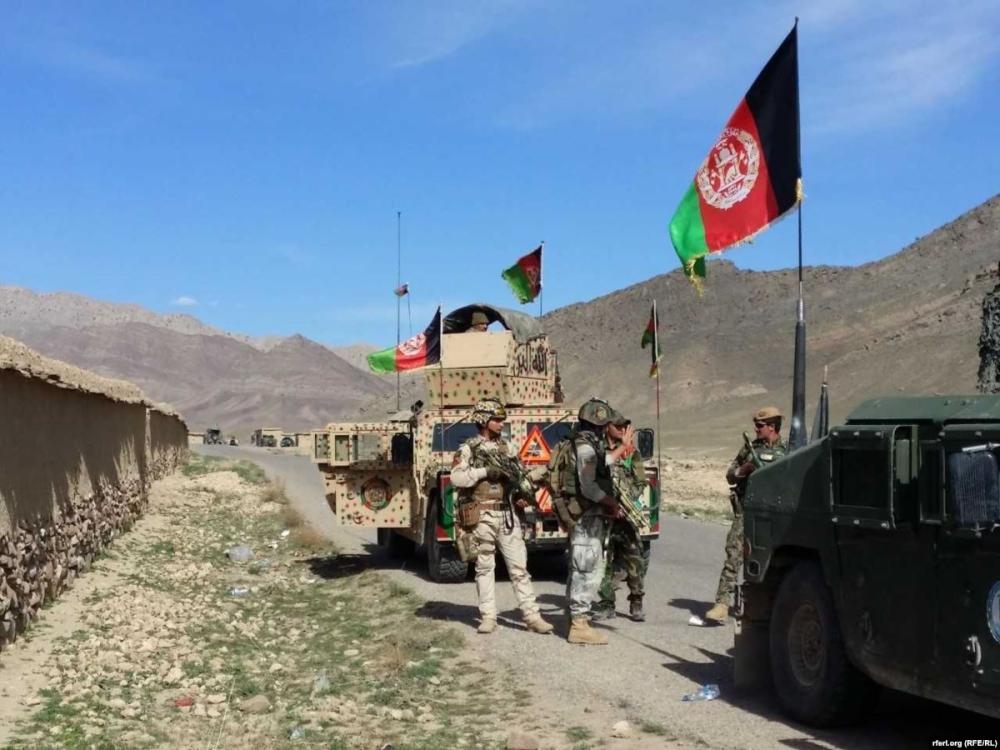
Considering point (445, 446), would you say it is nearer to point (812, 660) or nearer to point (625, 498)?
point (625, 498)

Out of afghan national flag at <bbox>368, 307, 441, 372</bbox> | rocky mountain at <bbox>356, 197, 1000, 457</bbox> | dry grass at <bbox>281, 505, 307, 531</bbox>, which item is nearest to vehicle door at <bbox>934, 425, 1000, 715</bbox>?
afghan national flag at <bbox>368, 307, 441, 372</bbox>

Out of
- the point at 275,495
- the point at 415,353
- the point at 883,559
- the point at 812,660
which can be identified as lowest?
the point at 275,495

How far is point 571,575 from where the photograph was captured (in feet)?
28.6

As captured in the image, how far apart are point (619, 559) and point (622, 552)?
0.26 ft

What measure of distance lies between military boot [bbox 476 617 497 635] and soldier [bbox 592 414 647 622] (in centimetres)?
79

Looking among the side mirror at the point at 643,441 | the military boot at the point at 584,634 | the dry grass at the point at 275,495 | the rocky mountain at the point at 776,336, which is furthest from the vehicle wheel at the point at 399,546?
the rocky mountain at the point at 776,336

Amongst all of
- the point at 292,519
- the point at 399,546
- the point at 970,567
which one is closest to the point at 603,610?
the point at 970,567

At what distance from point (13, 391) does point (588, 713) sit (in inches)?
218

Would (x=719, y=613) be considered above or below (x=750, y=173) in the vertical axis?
below

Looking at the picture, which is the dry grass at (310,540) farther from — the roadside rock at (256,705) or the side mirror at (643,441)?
the roadside rock at (256,705)

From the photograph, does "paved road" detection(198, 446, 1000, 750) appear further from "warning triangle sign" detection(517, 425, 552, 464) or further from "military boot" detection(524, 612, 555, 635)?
"warning triangle sign" detection(517, 425, 552, 464)

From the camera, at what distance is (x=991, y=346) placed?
3080cm

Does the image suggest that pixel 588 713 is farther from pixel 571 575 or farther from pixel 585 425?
pixel 585 425

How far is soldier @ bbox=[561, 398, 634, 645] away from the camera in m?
8.60
